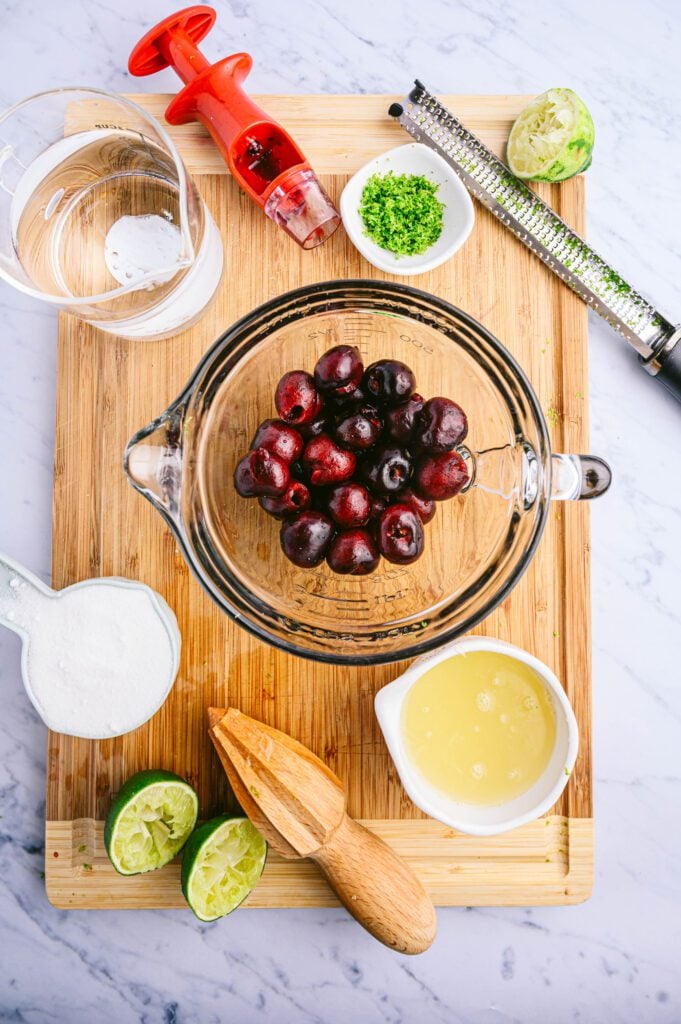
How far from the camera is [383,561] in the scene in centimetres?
103

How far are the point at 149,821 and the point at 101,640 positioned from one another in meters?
0.30

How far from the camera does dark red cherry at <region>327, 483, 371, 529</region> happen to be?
3.06ft

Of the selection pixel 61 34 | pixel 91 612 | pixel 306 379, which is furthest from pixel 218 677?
pixel 61 34

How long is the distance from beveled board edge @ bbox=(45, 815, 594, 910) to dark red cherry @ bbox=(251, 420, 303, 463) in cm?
66

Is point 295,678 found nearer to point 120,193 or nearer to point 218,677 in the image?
point 218,677

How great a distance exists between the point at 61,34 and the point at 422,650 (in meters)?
1.26

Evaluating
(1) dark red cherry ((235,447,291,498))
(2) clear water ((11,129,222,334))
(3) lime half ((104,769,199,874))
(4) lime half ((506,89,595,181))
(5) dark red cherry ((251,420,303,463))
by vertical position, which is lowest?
(3) lime half ((104,769,199,874))

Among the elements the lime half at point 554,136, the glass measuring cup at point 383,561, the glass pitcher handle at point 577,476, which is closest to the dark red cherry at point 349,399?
the glass measuring cup at point 383,561

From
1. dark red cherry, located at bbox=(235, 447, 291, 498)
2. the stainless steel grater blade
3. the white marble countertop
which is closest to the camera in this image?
dark red cherry, located at bbox=(235, 447, 291, 498)

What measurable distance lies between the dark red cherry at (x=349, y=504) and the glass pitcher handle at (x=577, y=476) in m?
0.25

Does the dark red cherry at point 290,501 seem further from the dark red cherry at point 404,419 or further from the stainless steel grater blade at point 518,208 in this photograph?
the stainless steel grater blade at point 518,208

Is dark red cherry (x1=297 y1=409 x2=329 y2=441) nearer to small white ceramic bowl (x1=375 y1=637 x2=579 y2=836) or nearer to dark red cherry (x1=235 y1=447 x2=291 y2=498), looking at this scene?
dark red cherry (x1=235 y1=447 x2=291 y2=498)

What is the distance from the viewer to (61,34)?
1.35 m

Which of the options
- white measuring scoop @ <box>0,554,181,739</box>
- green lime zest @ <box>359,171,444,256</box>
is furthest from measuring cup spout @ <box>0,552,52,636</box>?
green lime zest @ <box>359,171,444,256</box>
